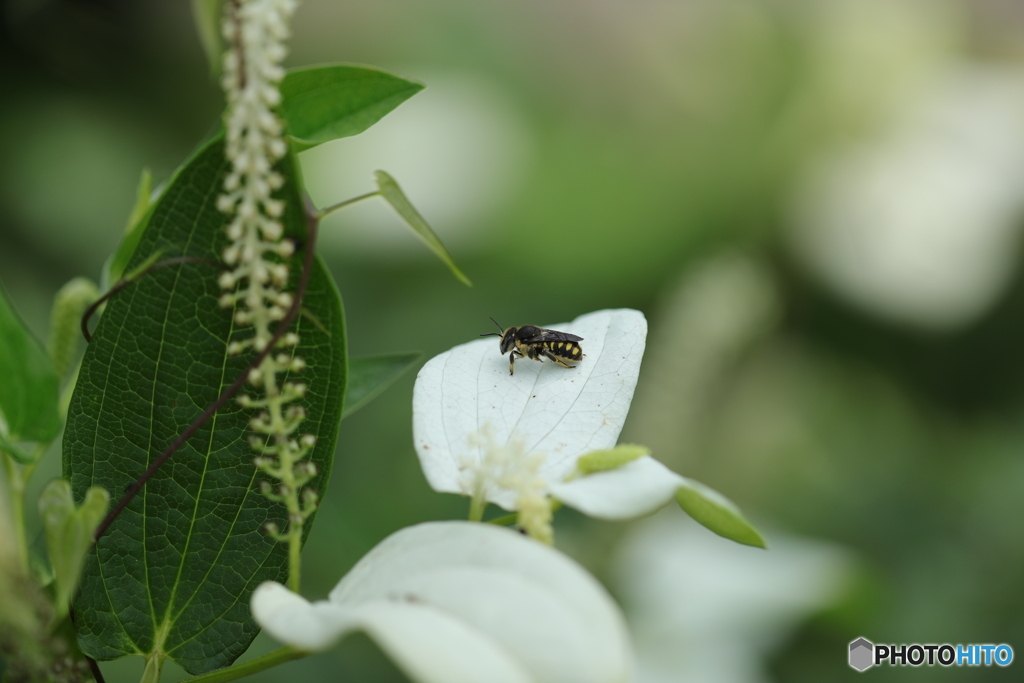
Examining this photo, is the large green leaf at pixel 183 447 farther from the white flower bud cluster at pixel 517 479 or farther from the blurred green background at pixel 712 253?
the blurred green background at pixel 712 253

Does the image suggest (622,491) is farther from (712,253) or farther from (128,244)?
(712,253)

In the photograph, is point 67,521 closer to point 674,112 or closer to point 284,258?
point 284,258

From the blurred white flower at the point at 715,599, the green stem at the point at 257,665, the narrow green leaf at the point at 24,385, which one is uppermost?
the narrow green leaf at the point at 24,385

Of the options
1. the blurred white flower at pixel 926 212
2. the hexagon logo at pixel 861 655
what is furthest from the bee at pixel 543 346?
the blurred white flower at pixel 926 212

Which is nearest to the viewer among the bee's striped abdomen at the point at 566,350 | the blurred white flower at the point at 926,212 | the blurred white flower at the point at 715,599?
the bee's striped abdomen at the point at 566,350

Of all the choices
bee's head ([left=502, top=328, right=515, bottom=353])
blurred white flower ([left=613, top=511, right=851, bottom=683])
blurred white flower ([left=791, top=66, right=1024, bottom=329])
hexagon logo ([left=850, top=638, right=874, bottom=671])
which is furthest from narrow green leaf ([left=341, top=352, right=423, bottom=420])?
blurred white flower ([left=791, top=66, right=1024, bottom=329])

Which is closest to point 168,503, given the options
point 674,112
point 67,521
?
point 67,521

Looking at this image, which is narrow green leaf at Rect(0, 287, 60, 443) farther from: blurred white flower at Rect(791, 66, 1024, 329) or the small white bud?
blurred white flower at Rect(791, 66, 1024, 329)

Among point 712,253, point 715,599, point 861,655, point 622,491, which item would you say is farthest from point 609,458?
point 712,253
